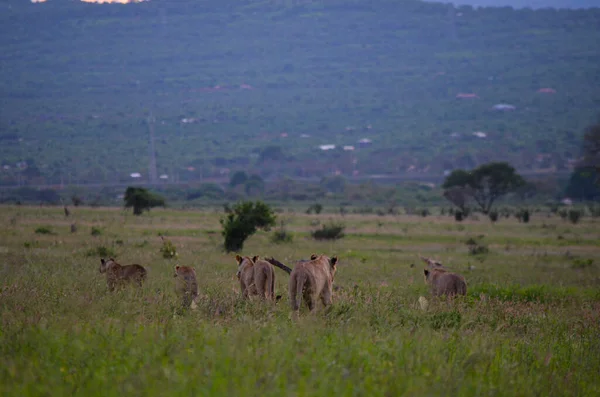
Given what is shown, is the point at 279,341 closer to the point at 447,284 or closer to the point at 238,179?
the point at 447,284

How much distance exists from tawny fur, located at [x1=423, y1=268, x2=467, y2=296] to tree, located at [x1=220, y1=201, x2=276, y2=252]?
12.4 m

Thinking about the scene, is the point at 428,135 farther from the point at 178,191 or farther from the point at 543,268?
the point at 543,268

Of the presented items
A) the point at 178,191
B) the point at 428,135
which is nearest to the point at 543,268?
the point at 178,191

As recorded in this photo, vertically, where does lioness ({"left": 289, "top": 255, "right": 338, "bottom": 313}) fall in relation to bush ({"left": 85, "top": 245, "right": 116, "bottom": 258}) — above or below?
above

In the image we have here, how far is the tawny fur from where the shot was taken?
545 inches

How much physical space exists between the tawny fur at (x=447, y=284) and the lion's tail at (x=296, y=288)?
425 cm

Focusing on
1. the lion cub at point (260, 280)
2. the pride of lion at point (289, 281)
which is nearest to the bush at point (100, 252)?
the pride of lion at point (289, 281)

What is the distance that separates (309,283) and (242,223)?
1687 centimetres

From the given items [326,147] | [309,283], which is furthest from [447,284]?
[326,147]

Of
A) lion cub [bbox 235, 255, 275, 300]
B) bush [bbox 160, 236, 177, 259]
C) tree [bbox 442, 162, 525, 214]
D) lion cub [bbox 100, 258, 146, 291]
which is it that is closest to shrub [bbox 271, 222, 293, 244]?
bush [bbox 160, 236, 177, 259]

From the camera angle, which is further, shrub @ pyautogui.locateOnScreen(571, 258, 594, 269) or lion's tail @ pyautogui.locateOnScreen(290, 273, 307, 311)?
shrub @ pyautogui.locateOnScreen(571, 258, 594, 269)

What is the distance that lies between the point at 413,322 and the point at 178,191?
97.6 m

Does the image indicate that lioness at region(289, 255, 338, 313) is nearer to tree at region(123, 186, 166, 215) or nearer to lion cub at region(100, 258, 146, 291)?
lion cub at region(100, 258, 146, 291)

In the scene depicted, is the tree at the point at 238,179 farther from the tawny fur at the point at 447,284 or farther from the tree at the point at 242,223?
the tawny fur at the point at 447,284
